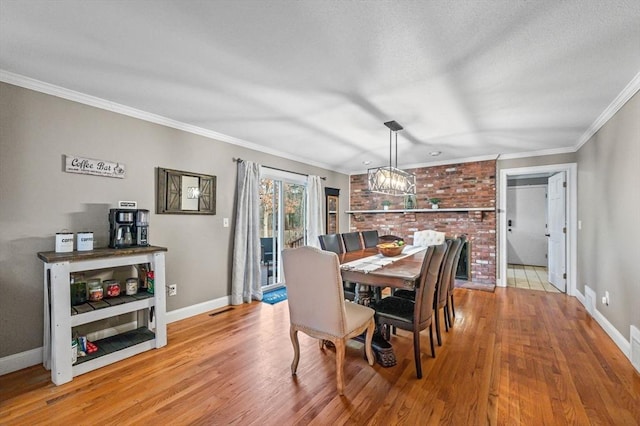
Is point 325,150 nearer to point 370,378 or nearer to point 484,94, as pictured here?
point 484,94

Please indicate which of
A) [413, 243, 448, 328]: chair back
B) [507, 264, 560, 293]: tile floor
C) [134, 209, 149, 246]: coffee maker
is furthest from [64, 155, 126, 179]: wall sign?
[507, 264, 560, 293]: tile floor

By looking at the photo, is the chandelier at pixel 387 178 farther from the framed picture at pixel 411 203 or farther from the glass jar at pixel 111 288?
the glass jar at pixel 111 288

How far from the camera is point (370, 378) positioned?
2.16m

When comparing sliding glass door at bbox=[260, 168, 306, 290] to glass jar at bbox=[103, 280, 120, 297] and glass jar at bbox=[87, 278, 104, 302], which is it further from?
glass jar at bbox=[87, 278, 104, 302]

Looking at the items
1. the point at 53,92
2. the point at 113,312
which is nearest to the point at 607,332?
the point at 113,312

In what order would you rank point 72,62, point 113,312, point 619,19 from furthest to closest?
point 113,312 → point 72,62 → point 619,19

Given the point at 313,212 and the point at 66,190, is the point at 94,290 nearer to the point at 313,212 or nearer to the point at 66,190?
the point at 66,190

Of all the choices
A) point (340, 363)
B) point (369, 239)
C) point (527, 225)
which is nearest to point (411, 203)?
point (369, 239)

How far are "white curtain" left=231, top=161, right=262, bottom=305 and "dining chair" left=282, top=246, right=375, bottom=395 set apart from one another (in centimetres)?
193

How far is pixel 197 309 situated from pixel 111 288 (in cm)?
115

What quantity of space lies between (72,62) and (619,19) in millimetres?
3534

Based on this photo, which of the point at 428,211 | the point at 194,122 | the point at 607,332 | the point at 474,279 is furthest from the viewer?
the point at 428,211

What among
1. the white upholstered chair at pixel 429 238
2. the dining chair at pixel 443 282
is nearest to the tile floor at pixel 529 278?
the white upholstered chair at pixel 429 238

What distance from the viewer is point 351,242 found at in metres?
3.98
